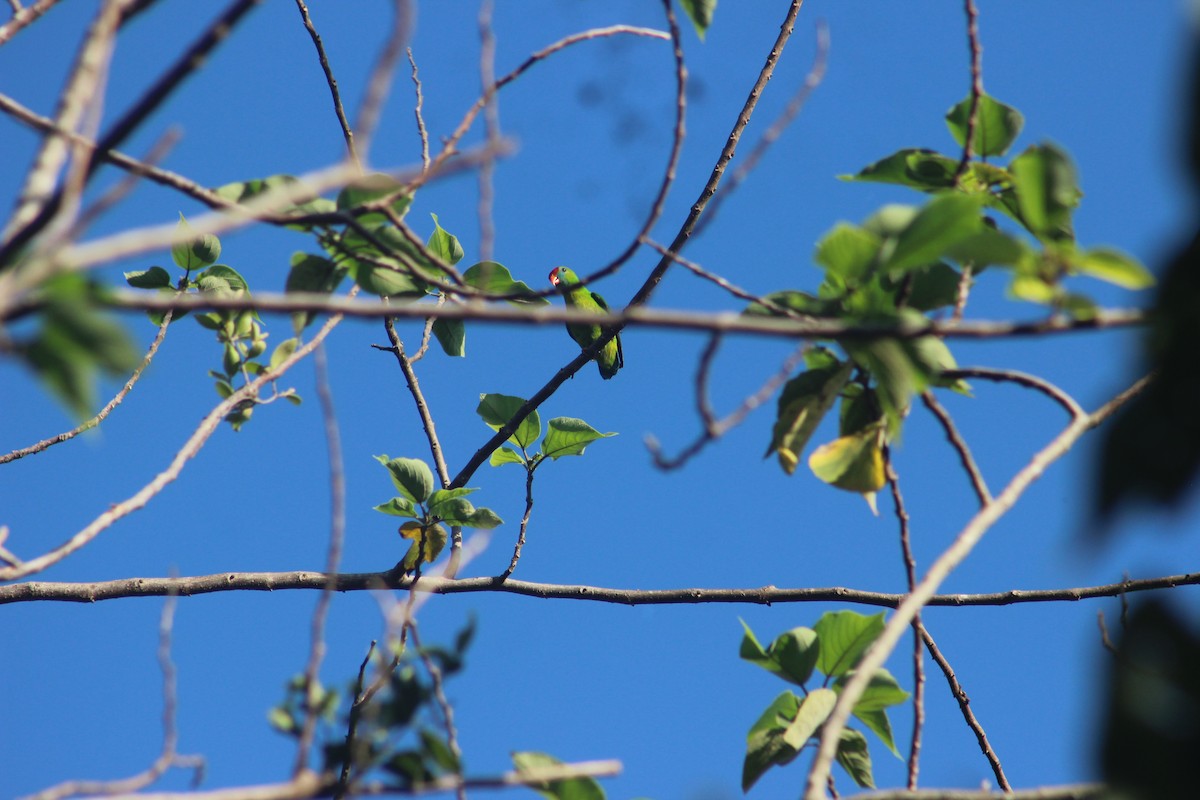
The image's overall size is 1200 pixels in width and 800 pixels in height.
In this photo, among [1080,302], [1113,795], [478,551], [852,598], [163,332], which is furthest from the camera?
[163,332]

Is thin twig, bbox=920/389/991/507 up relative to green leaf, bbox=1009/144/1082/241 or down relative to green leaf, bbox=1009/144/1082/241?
down

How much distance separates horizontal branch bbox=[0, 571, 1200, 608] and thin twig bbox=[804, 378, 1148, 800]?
0.77m

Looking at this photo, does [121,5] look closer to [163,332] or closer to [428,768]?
[428,768]

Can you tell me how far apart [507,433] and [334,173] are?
3.78 feet

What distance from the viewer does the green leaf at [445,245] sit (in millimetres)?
1779

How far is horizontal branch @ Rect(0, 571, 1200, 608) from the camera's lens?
1727mm

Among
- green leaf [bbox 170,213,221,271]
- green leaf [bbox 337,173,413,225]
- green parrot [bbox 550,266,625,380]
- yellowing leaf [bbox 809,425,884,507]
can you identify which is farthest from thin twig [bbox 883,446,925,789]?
green parrot [bbox 550,266,625,380]

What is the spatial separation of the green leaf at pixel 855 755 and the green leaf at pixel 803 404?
517 millimetres

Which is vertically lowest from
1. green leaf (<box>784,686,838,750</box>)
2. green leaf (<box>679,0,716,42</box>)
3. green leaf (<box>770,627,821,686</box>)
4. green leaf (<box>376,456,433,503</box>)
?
green leaf (<box>784,686,838,750</box>)

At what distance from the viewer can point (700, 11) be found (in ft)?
3.95

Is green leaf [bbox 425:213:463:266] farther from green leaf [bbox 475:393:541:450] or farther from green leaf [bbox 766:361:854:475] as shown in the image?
green leaf [bbox 766:361:854:475]

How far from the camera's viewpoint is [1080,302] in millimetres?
873

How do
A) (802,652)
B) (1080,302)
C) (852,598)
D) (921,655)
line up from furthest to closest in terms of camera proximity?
(852,598), (802,652), (921,655), (1080,302)

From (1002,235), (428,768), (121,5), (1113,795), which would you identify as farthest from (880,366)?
(121,5)
